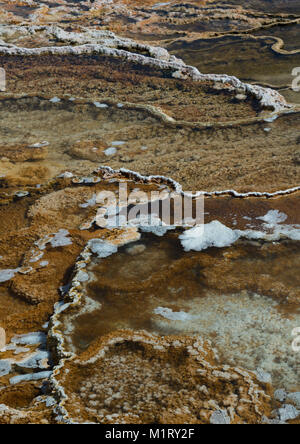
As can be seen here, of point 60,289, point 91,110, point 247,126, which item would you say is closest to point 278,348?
point 60,289

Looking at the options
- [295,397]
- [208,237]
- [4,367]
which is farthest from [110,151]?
[295,397]

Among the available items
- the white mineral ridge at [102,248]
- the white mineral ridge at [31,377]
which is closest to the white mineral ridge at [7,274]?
the white mineral ridge at [102,248]

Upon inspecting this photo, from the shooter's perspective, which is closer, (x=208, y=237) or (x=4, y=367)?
(x=4, y=367)

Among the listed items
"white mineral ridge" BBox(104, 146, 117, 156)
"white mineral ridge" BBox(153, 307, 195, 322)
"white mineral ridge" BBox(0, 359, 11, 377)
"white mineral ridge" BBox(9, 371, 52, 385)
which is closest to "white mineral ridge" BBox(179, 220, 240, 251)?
"white mineral ridge" BBox(153, 307, 195, 322)

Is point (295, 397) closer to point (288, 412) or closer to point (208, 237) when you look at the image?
point (288, 412)

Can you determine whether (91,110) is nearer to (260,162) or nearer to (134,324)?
(260,162)

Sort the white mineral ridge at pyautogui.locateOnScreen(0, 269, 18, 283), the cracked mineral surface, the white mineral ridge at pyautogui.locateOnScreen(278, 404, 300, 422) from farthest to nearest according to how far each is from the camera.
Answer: the white mineral ridge at pyautogui.locateOnScreen(0, 269, 18, 283) < the cracked mineral surface < the white mineral ridge at pyautogui.locateOnScreen(278, 404, 300, 422)

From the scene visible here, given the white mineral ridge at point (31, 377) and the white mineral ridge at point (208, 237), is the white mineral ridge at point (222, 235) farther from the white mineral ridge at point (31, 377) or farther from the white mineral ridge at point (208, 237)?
the white mineral ridge at point (31, 377)

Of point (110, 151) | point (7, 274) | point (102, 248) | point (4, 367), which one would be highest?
point (110, 151)

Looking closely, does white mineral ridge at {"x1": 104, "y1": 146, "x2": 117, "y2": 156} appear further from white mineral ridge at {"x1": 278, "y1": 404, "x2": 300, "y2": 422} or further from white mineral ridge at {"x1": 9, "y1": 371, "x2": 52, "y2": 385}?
white mineral ridge at {"x1": 278, "y1": 404, "x2": 300, "y2": 422}
